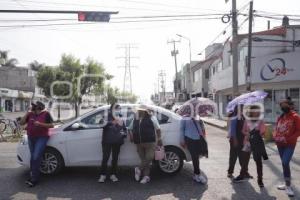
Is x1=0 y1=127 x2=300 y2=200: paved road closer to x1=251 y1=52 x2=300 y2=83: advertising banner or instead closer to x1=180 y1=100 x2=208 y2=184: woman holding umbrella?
x1=180 y1=100 x2=208 y2=184: woman holding umbrella

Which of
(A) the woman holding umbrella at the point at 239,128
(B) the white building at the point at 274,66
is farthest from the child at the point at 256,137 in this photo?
(B) the white building at the point at 274,66

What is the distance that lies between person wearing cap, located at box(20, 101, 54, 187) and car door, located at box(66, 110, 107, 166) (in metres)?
0.70

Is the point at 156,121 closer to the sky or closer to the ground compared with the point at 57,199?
closer to the sky

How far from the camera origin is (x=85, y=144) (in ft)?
29.1

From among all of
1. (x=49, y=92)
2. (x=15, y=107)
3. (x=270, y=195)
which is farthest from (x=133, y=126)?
(x=15, y=107)

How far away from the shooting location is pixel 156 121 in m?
8.55

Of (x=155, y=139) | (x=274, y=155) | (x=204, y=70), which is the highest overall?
(x=204, y=70)

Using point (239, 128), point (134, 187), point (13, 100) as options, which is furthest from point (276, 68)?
point (13, 100)

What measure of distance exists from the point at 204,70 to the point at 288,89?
2737cm

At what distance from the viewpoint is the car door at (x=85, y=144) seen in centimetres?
888

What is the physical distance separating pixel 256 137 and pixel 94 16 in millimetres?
9002

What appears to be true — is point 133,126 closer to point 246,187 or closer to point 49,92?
point 246,187

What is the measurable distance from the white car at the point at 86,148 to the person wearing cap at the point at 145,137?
485mm

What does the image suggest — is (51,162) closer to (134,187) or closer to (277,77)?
(134,187)
